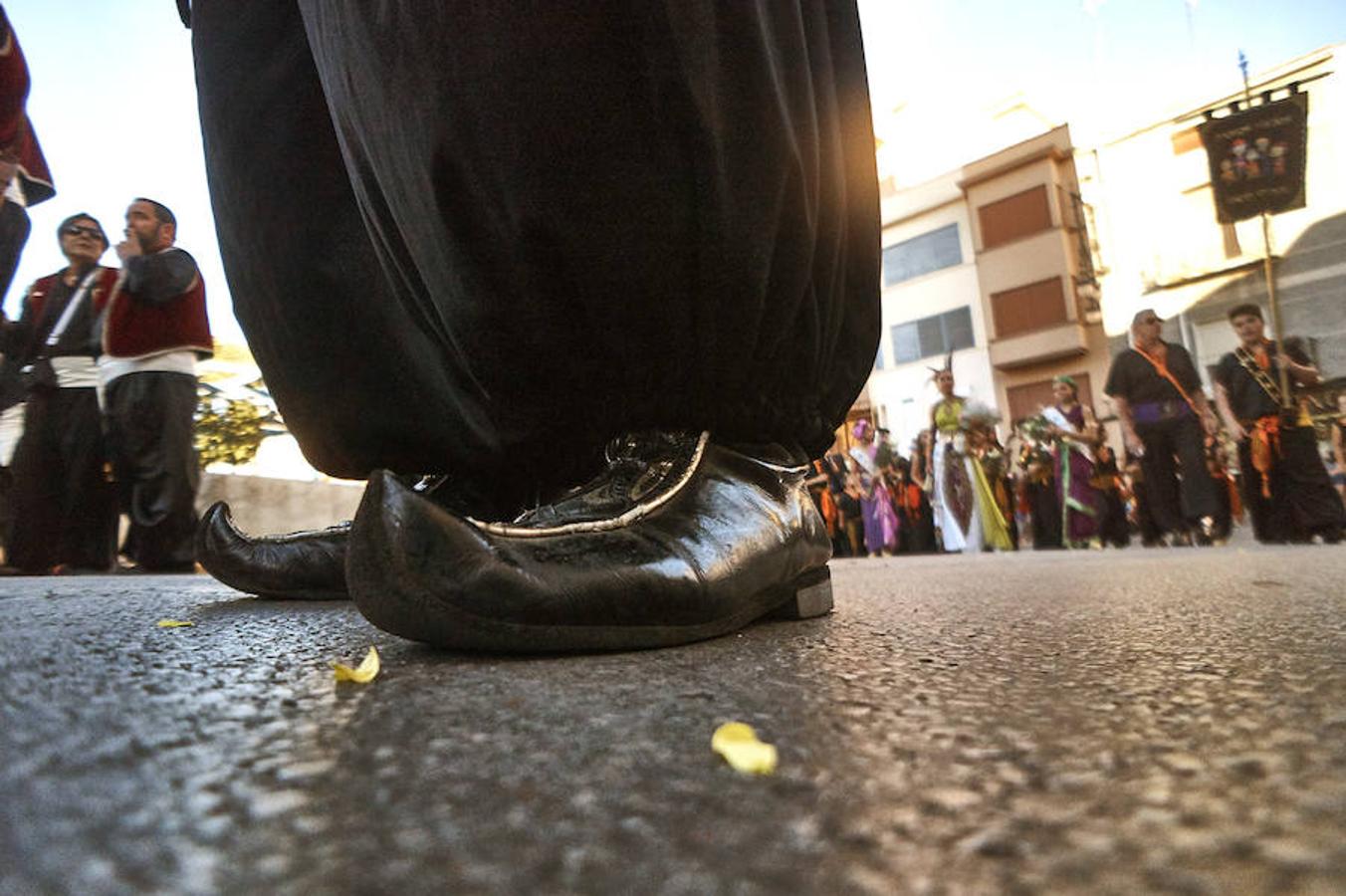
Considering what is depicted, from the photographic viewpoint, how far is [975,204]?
16.2m

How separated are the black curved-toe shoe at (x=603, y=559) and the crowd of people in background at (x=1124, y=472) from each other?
2.76 meters

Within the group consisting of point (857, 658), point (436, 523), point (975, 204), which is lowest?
point (857, 658)

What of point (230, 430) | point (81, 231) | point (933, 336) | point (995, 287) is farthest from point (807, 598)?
point (933, 336)

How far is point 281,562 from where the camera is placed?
109cm

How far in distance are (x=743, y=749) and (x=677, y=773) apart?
0.11 feet

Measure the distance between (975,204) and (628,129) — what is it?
17.2m

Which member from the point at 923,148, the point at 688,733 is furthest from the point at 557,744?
the point at 923,148

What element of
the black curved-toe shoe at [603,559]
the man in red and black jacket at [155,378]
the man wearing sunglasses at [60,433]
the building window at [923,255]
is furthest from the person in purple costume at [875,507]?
the building window at [923,255]

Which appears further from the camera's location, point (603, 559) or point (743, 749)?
point (603, 559)

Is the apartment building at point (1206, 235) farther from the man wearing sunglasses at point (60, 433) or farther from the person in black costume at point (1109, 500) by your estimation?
the man wearing sunglasses at point (60, 433)

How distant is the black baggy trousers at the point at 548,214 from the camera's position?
0.66m

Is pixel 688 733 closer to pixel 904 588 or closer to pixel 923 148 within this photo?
pixel 904 588

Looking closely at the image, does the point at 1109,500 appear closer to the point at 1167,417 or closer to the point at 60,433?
the point at 1167,417

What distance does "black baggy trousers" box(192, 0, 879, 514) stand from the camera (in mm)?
662
